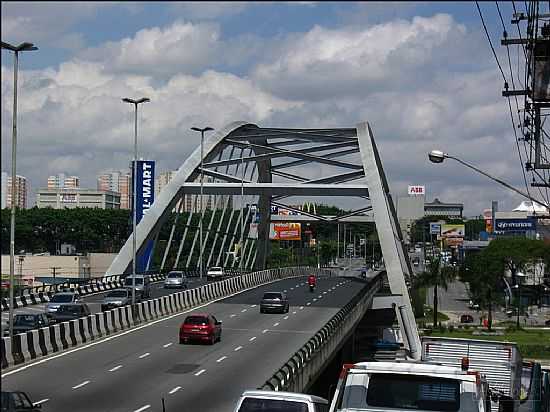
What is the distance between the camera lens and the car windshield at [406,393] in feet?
36.0

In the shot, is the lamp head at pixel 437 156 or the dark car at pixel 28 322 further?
the dark car at pixel 28 322

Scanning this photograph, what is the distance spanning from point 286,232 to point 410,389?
15587 cm

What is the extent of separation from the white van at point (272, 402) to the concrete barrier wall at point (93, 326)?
522 cm

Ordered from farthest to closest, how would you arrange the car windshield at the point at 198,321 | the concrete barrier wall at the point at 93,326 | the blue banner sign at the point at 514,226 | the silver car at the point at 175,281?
1. the blue banner sign at the point at 514,226
2. the silver car at the point at 175,281
3. the car windshield at the point at 198,321
4. the concrete barrier wall at the point at 93,326

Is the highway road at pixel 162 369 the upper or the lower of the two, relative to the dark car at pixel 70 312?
lower

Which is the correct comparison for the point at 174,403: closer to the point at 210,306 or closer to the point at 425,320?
the point at 210,306

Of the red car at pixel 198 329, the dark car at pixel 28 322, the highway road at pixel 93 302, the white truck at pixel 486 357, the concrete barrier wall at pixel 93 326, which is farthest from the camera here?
the highway road at pixel 93 302

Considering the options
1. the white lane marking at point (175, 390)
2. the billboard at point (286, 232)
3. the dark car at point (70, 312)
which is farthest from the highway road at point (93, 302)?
the billboard at point (286, 232)

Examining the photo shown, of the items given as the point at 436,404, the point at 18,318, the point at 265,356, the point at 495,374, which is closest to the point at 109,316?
the point at 18,318

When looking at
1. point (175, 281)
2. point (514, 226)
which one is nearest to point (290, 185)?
point (175, 281)

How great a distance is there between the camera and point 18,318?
134 ft

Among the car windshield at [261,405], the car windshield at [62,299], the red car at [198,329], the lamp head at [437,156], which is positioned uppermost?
the lamp head at [437,156]

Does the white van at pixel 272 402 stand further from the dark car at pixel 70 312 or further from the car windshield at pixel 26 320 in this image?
the dark car at pixel 70 312

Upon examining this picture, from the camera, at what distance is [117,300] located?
189ft
